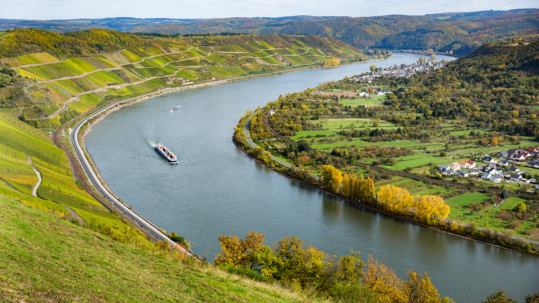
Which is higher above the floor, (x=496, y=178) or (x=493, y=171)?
(x=493, y=171)

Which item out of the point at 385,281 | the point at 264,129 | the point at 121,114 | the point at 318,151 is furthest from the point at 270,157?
the point at 121,114

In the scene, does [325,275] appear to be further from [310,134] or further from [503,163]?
[310,134]

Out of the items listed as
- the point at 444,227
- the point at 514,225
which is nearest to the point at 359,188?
the point at 444,227

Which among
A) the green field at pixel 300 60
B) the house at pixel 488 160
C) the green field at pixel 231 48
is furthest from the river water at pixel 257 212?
the green field at pixel 300 60

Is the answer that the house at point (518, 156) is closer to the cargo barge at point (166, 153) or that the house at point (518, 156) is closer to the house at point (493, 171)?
the house at point (493, 171)

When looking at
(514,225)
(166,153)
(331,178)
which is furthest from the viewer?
(166,153)

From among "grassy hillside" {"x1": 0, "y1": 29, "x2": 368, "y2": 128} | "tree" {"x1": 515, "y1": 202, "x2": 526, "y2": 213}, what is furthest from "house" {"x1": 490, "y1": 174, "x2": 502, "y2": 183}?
"grassy hillside" {"x1": 0, "y1": 29, "x2": 368, "y2": 128}

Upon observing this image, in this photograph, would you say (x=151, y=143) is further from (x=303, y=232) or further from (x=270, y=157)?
(x=303, y=232)

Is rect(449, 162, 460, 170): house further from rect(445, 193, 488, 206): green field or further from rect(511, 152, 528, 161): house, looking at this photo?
rect(511, 152, 528, 161): house
